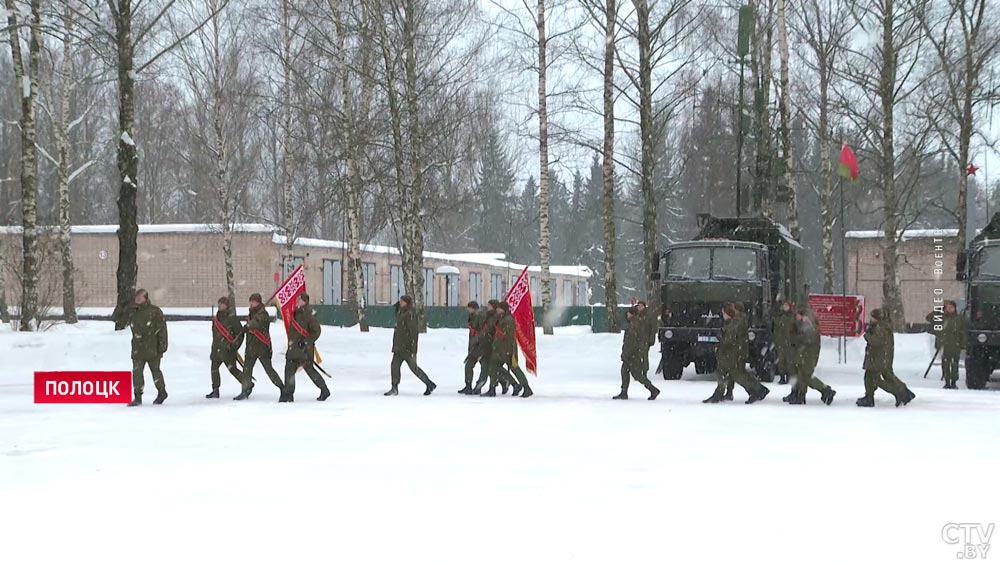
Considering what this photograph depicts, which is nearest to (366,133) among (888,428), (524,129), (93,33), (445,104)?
(445,104)

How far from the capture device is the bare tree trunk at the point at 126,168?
22.8 meters

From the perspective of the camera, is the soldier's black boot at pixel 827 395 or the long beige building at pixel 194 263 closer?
the soldier's black boot at pixel 827 395

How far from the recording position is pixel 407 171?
31125 mm

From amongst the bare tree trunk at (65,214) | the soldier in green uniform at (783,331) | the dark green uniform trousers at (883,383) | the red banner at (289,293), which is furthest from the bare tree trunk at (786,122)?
the bare tree trunk at (65,214)

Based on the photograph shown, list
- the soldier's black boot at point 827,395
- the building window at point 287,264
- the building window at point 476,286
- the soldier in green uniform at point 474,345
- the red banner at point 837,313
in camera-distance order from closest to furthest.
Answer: the soldier's black boot at point 827,395 < the soldier in green uniform at point 474,345 < the red banner at point 837,313 < the building window at point 287,264 < the building window at point 476,286

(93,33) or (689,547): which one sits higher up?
(93,33)

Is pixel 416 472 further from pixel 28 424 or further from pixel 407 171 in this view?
pixel 407 171

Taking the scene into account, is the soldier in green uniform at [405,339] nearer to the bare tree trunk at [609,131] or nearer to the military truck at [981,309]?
the military truck at [981,309]

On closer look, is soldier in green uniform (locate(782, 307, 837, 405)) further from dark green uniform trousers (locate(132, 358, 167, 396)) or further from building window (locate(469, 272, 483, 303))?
building window (locate(469, 272, 483, 303))

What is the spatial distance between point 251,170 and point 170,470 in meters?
44.1

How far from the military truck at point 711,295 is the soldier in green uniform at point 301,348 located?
7.40 meters

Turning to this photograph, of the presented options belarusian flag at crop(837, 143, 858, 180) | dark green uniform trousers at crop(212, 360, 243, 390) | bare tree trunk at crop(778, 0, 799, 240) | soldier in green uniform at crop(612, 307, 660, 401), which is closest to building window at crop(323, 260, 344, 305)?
bare tree trunk at crop(778, 0, 799, 240)

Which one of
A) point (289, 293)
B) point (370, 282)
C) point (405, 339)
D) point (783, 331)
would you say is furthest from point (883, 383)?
point (370, 282)

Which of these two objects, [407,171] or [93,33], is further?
[407,171]
